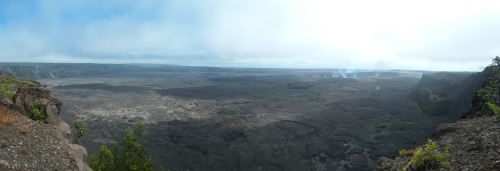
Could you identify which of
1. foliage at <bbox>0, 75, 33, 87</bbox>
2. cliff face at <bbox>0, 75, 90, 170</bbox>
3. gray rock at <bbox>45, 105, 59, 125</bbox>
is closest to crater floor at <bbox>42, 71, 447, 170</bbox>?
foliage at <bbox>0, 75, 33, 87</bbox>

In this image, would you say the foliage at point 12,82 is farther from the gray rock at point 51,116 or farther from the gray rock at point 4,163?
the gray rock at point 4,163

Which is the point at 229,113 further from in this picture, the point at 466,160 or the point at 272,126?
the point at 466,160

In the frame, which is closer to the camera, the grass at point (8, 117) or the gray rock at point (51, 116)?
→ the grass at point (8, 117)

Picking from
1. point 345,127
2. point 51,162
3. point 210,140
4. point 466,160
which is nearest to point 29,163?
point 51,162

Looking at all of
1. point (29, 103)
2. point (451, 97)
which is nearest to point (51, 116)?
point (29, 103)

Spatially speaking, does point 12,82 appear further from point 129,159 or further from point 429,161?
point 429,161

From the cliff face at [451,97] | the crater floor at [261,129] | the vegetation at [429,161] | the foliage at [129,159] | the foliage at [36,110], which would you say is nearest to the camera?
the vegetation at [429,161]

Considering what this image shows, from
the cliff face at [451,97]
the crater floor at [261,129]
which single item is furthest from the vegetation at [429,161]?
the cliff face at [451,97]
